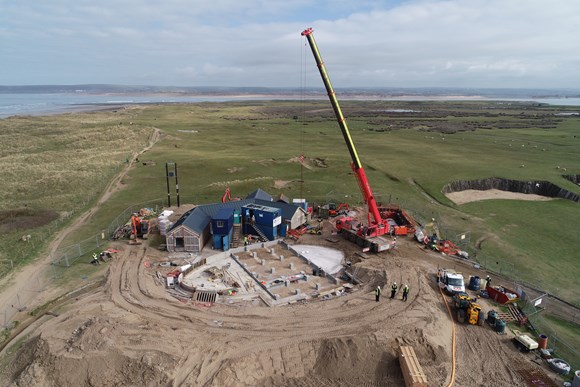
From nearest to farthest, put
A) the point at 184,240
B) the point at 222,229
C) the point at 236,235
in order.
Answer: the point at 184,240, the point at 222,229, the point at 236,235

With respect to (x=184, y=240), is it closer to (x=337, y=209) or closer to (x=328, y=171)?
(x=337, y=209)

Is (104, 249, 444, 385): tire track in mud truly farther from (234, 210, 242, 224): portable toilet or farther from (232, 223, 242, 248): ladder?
(234, 210, 242, 224): portable toilet

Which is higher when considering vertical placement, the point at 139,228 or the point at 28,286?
the point at 139,228

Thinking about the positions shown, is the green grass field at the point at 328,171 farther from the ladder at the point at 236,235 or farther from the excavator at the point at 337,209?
the ladder at the point at 236,235

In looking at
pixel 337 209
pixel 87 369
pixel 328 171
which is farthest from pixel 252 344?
pixel 328 171

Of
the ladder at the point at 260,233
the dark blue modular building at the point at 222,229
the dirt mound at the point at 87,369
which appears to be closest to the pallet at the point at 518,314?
the ladder at the point at 260,233

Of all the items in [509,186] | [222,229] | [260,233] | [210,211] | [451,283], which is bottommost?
[260,233]
